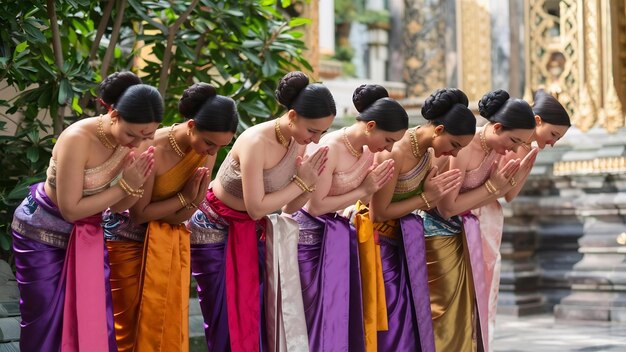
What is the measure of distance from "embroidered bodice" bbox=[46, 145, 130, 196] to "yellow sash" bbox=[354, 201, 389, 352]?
4.18 feet

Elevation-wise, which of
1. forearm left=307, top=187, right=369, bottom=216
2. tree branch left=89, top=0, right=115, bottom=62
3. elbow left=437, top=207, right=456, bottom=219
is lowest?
elbow left=437, top=207, right=456, bottom=219

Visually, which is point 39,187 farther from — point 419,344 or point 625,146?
point 625,146

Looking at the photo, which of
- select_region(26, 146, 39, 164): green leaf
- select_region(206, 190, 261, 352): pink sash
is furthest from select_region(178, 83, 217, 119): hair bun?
select_region(26, 146, 39, 164): green leaf

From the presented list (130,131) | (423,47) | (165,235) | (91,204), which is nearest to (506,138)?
(165,235)

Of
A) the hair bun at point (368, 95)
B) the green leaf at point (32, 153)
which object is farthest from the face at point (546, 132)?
the green leaf at point (32, 153)

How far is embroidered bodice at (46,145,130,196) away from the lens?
4438 mm

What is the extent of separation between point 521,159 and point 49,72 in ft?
8.08

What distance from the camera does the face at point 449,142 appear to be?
5277 millimetres

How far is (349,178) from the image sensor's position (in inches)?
203

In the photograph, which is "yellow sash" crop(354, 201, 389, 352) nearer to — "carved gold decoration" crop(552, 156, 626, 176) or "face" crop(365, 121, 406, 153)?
"face" crop(365, 121, 406, 153)

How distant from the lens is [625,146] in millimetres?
9578

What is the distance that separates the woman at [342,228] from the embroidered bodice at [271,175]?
190mm

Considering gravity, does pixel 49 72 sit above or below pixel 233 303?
above

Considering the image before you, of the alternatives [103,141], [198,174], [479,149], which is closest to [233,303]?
[198,174]
